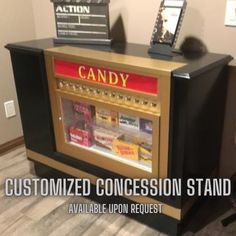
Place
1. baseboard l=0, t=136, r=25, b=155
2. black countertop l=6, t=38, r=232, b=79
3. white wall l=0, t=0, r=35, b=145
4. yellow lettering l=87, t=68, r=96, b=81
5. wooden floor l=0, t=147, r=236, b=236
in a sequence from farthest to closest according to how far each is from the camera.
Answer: baseboard l=0, t=136, r=25, b=155, white wall l=0, t=0, r=35, b=145, wooden floor l=0, t=147, r=236, b=236, yellow lettering l=87, t=68, r=96, b=81, black countertop l=6, t=38, r=232, b=79

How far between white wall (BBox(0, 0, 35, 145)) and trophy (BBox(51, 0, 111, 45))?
1.85ft

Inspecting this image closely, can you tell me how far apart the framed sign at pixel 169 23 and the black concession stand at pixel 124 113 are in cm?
9

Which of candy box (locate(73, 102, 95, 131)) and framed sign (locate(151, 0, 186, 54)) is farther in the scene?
candy box (locate(73, 102, 95, 131))

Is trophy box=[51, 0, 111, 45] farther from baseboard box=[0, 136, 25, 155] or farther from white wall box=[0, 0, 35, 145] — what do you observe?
baseboard box=[0, 136, 25, 155]

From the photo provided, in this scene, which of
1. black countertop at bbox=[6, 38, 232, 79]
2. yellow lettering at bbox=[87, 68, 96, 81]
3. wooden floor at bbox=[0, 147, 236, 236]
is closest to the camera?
black countertop at bbox=[6, 38, 232, 79]

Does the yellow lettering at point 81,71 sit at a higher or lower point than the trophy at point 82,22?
lower

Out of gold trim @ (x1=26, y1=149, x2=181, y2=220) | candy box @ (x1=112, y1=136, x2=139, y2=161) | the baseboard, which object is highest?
candy box @ (x1=112, y1=136, x2=139, y2=161)

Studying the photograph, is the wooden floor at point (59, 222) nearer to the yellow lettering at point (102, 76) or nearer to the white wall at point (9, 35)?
the white wall at point (9, 35)

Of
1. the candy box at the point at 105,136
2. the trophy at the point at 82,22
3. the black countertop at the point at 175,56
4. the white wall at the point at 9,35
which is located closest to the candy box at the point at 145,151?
the candy box at the point at 105,136

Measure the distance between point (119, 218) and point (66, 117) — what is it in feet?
1.99

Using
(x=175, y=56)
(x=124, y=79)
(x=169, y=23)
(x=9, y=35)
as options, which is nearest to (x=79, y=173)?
(x=124, y=79)

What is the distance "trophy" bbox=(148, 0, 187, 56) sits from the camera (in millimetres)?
1396

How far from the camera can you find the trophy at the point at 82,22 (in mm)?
1589

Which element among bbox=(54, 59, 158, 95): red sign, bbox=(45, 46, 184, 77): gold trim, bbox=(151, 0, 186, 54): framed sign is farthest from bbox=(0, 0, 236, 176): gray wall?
bbox=(54, 59, 158, 95): red sign
